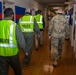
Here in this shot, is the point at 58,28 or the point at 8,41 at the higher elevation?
the point at 58,28

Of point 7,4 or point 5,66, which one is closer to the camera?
point 5,66

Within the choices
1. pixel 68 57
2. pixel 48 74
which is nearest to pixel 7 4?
pixel 68 57

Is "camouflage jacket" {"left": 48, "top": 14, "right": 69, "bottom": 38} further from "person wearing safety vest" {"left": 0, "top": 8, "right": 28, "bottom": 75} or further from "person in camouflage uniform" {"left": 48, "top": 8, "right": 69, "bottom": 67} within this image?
Answer: "person wearing safety vest" {"left": 0, "top": 8, "right": 28, "bottom": 75}

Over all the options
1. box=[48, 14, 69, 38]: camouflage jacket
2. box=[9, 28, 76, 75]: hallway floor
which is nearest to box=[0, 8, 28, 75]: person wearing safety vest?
box=[9, 28, 76, 75]: hallway floor

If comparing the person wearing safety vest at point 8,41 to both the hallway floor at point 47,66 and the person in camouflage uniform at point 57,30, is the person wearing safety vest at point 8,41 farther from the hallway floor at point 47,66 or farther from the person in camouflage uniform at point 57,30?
the person in camouflage uniform at point 57,30

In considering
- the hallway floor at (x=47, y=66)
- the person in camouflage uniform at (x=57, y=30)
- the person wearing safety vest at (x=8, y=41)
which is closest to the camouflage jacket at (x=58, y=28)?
the person in camouflage uniform at (x=57, y=30)

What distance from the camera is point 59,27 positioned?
17.1 feet

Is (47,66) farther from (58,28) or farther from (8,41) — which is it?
(8,41)

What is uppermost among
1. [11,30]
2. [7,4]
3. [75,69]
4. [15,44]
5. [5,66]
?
[7,4]

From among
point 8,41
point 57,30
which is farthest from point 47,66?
point 8,41

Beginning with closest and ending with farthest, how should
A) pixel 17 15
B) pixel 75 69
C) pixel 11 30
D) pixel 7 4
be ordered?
pixel 11 30, pixel 75 69, pixel 7 4, pixel 17 15

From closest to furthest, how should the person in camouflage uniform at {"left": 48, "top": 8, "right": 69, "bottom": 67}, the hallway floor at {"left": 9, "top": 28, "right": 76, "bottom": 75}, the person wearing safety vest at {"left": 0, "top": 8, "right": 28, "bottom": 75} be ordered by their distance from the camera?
1. the person wearing safety vest at {"left": 0, "top": 8, "right": 28, "bottom": 75}
2. the hallway floor at {"left": 9, "top": 28, "right": 76, "bottom": 75}
3. the person in camouflage uniform at {"left": 48, "top": 8, "right": 69, "bottom": 67}

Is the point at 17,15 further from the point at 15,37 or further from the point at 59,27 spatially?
the point at 15,37

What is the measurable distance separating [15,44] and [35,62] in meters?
2.65
